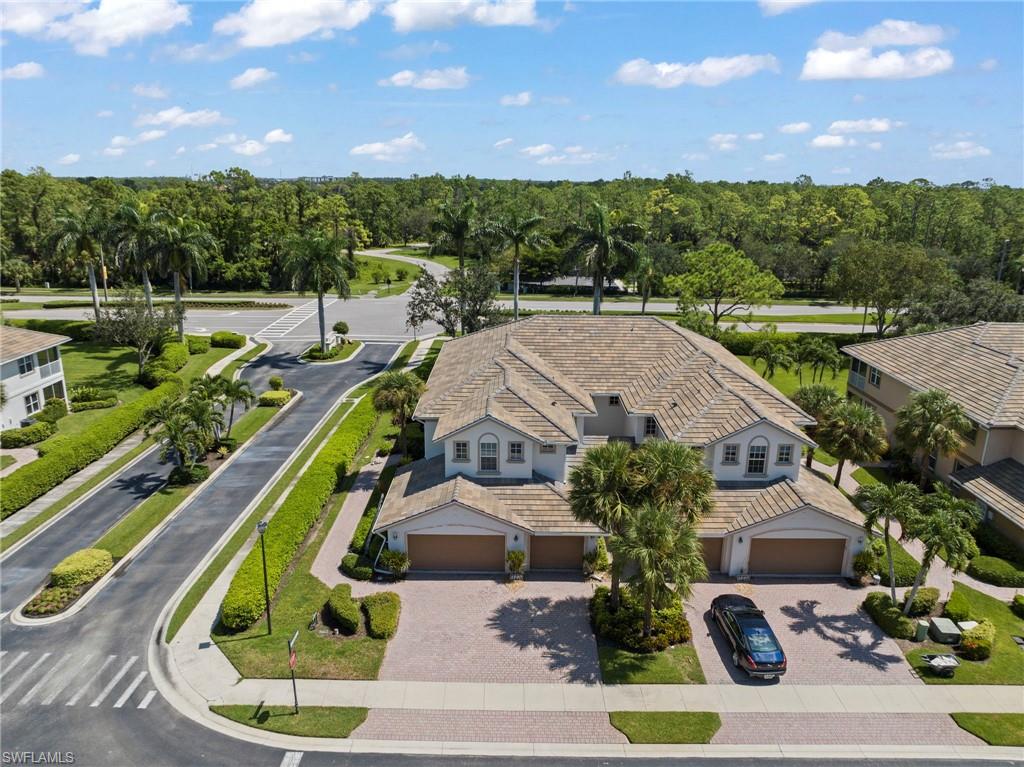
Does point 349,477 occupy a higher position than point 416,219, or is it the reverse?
point 416,219

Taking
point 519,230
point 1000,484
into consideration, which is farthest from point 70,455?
point 1000,484

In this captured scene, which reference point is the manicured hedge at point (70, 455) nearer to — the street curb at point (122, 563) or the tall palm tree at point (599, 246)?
the street curb at point (122, 563)

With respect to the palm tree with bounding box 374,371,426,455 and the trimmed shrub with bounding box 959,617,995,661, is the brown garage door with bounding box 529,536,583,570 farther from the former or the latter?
the trimmed shrub with bounding box 959,617,995,661

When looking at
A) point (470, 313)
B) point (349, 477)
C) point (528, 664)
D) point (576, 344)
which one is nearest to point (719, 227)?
point (470, 313)

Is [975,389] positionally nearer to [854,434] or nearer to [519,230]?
[854,434]

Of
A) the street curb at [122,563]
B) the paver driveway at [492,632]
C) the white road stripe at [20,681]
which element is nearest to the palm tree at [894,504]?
the paver driveway at [492,632]

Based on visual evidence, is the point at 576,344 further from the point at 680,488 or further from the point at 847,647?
the point at 847,647

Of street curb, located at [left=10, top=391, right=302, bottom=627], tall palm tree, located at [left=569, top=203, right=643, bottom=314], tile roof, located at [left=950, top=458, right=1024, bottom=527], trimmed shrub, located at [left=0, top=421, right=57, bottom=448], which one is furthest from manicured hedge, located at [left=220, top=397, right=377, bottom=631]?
tile roof, located at [left=950, top=458, right=1024, bottom=527]
